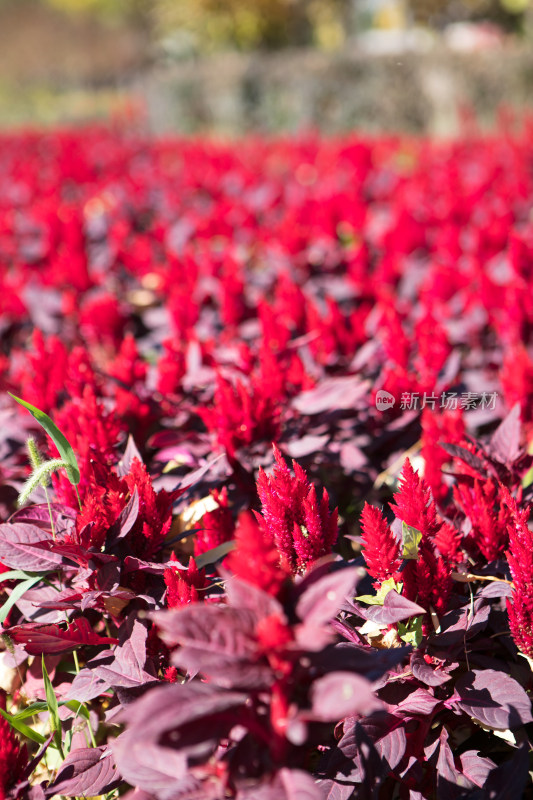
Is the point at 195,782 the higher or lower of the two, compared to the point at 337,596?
lower

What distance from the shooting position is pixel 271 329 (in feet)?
6.92

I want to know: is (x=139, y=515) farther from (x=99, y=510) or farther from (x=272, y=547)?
(x=272, y=547)

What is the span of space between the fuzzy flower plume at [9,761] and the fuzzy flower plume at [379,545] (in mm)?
664

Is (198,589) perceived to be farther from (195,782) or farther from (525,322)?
(525,322)

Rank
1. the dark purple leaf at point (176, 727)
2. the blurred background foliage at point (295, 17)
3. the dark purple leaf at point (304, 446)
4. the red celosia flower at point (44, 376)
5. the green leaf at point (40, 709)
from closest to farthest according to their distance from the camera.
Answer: the dark purple leaf at point (176, 727) < the green leaf at point (40, 709) < the dark purple leaf at point (304, 446) < the red celosia flower at point (44, 376) < the blurred background foliage at point (295, 17)

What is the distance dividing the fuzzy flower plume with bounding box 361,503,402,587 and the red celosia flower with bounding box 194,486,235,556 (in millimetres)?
352

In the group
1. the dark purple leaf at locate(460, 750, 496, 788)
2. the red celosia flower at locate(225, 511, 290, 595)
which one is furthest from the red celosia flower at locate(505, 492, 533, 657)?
the red celosia flower at locate(225, 511, 290, 595)

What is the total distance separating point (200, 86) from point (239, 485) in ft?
44.1

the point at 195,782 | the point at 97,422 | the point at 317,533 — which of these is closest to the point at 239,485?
the point at 97,422

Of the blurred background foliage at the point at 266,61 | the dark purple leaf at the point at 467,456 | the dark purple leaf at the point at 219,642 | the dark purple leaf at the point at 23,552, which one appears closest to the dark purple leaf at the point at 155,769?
the dark purple leaf at the point at 219,642

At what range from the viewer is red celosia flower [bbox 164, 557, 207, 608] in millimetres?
1193

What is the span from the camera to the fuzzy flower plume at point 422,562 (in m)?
1.28

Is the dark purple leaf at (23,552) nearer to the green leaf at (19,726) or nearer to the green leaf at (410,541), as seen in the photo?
the green leaf at (19,726)

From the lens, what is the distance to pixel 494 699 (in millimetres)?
1235
